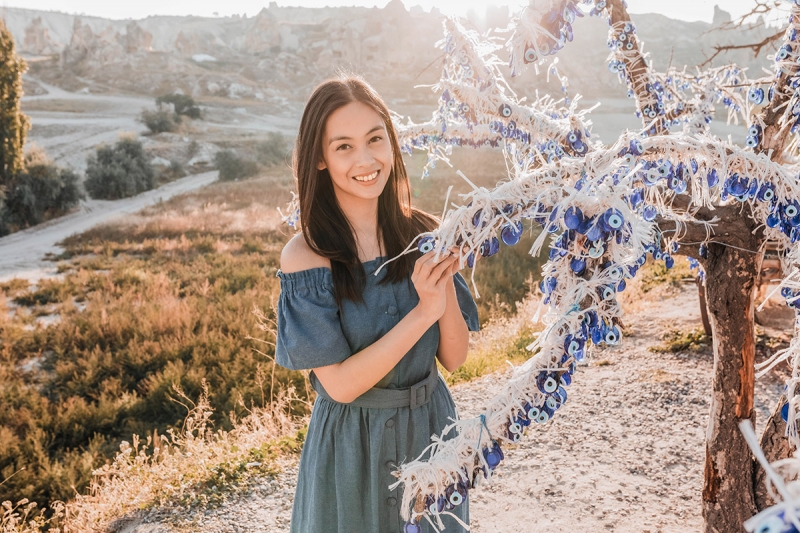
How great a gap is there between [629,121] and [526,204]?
41675mm

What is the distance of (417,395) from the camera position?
1.99m

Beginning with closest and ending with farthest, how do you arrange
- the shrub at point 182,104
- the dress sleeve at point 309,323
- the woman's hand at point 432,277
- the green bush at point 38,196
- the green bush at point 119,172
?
the woman's hand at point 432,277, the dress sleeve at point 309,323, the green bush at point 38,196, the green bush at point 119,172, the shrub at point 182,104

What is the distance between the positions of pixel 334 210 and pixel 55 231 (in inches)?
670

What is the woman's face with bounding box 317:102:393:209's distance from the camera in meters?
1.92

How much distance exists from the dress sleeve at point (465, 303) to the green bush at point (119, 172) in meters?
21.9

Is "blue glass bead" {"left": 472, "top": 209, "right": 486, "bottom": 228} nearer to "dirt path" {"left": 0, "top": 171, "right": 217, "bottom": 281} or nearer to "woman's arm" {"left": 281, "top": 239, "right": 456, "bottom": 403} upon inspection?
"woman's arm" {"left": 281, "top": 239, "right": 456, "bottom": 403}

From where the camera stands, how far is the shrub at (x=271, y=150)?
90.4ft

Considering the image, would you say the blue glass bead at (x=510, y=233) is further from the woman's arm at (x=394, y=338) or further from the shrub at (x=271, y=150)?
the shrub at (x=271, y=150)

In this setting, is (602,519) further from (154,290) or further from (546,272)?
(154,290)

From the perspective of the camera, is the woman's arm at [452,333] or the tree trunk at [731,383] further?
the tree trunk at [731,383]

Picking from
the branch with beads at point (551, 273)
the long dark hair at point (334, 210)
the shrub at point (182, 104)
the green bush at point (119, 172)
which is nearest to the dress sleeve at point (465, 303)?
the long dark hair at point (334, 210)

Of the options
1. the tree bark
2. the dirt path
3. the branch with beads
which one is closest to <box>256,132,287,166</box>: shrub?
the dirt path

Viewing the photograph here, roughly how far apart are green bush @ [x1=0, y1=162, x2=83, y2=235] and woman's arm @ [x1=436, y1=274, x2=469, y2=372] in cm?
1780

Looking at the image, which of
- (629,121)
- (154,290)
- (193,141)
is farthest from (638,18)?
(154,290)
